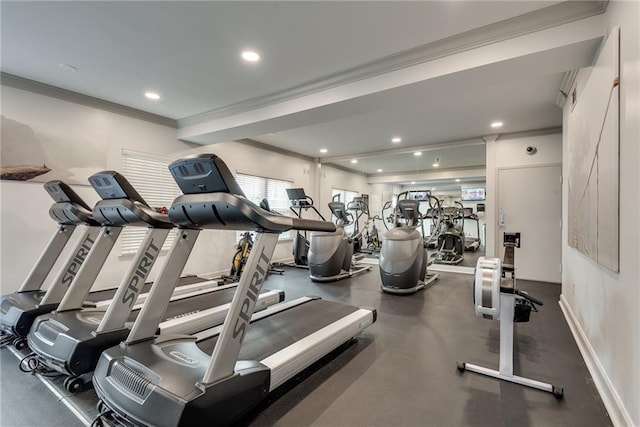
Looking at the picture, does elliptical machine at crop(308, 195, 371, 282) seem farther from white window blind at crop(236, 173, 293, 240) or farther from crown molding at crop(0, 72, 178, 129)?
crown molding at crop(0, 72, 178, 129)

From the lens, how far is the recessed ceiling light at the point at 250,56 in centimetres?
283

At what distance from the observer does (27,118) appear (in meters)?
3.40

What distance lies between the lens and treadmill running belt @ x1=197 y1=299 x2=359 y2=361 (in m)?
2.16

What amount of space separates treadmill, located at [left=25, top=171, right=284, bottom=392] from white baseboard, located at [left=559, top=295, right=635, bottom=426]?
9.47 feet

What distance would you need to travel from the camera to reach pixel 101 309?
256 cm

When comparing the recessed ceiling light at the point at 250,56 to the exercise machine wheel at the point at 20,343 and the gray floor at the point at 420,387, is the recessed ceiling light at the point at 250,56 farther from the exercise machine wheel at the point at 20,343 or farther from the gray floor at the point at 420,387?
the exercise machine wheel at the point at 20,343

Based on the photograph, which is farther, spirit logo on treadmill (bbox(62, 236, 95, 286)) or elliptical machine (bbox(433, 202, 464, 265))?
elliptical machine (bbox(433, 202, 464, 265))

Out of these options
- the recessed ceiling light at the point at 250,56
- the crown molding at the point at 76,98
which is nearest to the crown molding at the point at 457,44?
the recessed ceiling light at the point at 250,56

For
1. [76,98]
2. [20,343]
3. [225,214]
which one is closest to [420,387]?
[225,214]

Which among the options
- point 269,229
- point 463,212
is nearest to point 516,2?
point 269,229

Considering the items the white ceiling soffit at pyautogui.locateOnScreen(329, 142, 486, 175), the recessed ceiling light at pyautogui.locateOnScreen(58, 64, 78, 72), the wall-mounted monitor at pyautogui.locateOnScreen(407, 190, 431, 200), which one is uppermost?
the recessed ceiling light at pyautogui.locateOnScreen(58, 64, 78, 72)

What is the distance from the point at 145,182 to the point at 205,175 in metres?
3.80

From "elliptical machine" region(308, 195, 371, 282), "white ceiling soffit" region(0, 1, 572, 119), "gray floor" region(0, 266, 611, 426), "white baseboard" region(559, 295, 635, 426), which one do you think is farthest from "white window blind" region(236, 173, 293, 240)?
"white baseboard" region(559, 295, 635, 426)

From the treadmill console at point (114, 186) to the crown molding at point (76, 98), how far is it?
2380mm
